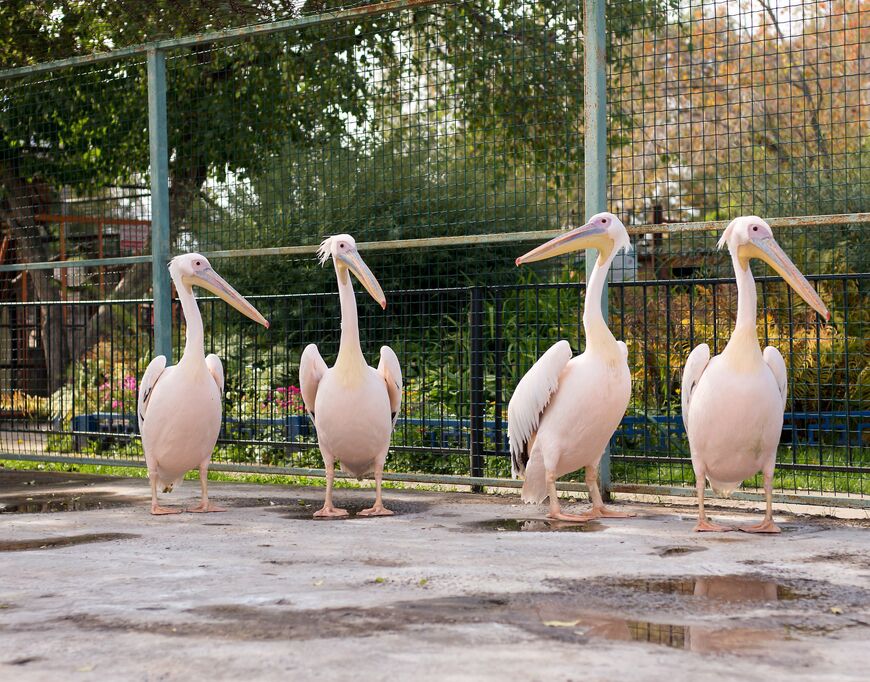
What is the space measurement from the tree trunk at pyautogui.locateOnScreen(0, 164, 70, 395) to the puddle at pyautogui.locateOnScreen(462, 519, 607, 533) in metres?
6.40

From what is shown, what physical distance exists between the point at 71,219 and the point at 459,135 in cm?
469

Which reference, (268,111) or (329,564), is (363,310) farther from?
(329,564)

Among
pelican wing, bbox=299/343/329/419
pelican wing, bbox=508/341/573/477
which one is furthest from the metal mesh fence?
pelican wing, bbox=299/343/329/419

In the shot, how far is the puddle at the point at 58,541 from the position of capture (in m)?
6.11

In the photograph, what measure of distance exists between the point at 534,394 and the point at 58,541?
296cm

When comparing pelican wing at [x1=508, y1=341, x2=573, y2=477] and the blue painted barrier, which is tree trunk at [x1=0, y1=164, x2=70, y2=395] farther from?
pelican wing at [x1=508, y1=341, x2=573, y2=477]

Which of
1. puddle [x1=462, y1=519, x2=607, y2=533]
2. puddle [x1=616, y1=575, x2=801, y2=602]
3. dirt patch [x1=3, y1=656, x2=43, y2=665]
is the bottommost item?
puddle [x1=462, y1=519, x2=607, y2=533]

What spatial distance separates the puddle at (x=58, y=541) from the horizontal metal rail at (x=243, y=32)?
4.35 meters

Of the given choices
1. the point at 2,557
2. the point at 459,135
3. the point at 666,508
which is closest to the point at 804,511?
the point at 666,508

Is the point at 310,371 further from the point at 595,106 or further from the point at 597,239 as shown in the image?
the point at 595,106

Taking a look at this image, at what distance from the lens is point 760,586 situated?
15.5 feet

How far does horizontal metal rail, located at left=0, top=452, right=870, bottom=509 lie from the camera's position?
23.4 ft

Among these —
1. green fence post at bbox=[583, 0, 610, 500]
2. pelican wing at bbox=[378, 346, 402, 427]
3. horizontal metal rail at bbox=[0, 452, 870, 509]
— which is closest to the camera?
horizontal metal rail at bbox=[0, 452, 870, 509]

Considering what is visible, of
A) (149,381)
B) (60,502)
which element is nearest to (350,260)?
(149,381)
